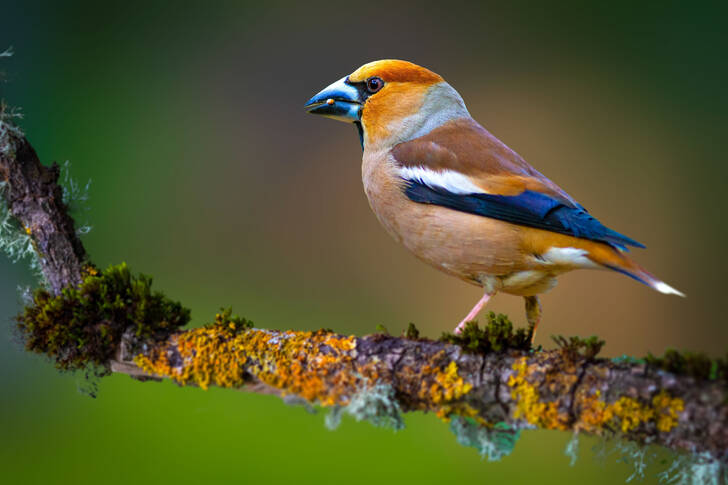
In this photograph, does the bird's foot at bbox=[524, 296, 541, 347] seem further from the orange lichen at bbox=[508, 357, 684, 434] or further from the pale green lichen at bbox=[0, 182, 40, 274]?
the pale green lichen at bbox=[0, 182, 40, 274]

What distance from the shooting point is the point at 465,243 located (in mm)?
1879

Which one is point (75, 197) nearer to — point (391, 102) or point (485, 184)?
point (391, 102)

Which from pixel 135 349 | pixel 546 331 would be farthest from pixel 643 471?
pixel 546 331

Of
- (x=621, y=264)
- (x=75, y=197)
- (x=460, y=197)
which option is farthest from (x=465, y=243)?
(x=75, y=197)

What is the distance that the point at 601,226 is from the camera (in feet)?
5.77

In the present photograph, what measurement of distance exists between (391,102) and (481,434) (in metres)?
1.15

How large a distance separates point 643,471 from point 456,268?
73 centimetres

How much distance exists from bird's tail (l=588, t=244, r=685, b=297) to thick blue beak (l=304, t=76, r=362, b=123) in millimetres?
980

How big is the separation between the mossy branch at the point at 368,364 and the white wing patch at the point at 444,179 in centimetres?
46

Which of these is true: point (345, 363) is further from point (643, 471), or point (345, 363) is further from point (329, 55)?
point (329, 55)

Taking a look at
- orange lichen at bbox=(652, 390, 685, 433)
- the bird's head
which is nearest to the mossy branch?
orange lichen at bbox=(652, 390, 685, 433)

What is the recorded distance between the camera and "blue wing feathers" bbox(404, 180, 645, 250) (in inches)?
68.7

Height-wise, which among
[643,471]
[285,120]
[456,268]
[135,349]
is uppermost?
[285,120]

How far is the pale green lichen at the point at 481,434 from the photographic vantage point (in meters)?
1.69
